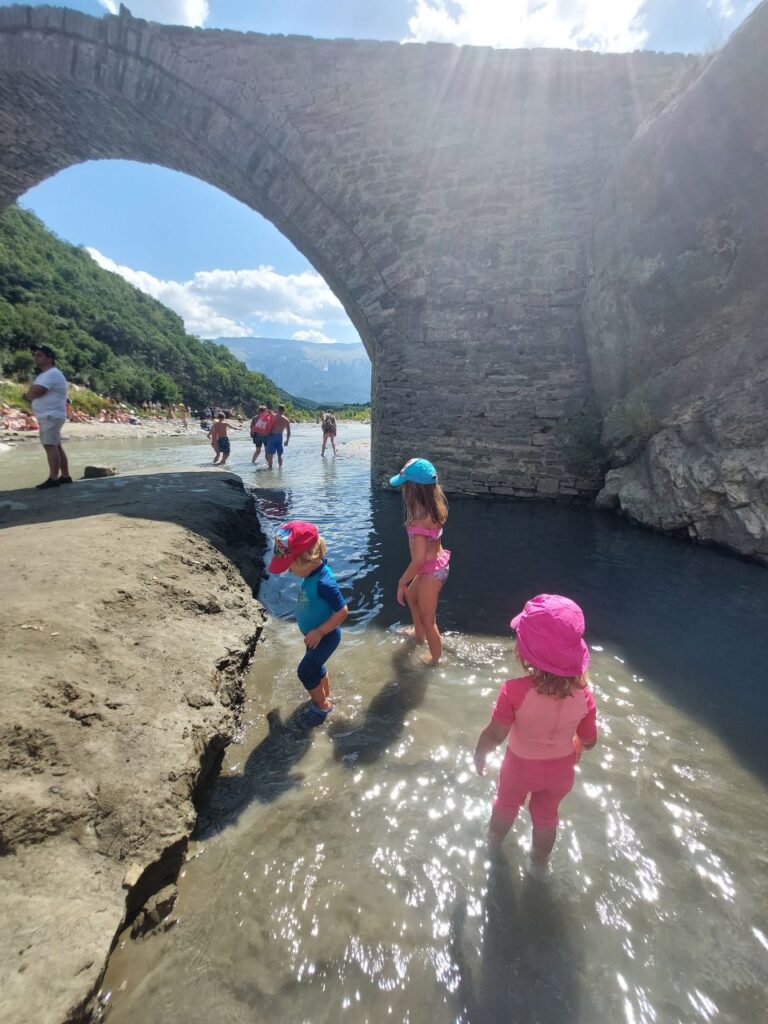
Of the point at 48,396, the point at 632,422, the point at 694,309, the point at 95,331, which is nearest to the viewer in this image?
the point at 48,396

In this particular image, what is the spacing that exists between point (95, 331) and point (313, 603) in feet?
202

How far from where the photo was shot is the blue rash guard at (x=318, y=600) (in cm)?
282


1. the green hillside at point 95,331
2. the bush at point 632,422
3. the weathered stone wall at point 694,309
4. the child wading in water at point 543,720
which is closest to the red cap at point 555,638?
the child wading in water at point 543,720

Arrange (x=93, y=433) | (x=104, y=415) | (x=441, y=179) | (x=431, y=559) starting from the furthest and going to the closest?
(x=104, y=415), (x=93, y=433), (x=441, y=179), (x=431, y=559)

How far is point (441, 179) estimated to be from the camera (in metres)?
9.33

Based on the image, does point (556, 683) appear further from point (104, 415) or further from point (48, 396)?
point (104, 415)

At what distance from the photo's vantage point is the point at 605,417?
336 inches

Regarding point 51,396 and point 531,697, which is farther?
point 51,396

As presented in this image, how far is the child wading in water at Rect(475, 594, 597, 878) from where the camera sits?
177 centimetres

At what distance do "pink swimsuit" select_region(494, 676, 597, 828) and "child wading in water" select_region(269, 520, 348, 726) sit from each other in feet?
3.72

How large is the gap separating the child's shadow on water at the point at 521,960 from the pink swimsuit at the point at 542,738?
0.28 metres

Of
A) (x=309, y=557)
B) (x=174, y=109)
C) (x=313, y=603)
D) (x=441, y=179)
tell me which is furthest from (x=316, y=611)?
(x=174, y=109)

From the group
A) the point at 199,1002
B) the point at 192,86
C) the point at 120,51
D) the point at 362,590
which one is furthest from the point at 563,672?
the point at 120,51

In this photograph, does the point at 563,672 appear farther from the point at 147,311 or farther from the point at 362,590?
the point at 147,311
